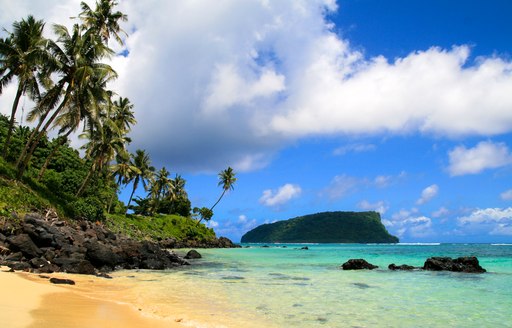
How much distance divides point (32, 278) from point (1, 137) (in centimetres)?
3296

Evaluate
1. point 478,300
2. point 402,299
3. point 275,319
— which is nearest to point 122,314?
point 275,319

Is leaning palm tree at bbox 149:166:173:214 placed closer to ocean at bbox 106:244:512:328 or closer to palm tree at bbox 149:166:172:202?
palm tree at bbox 149:166:172:202

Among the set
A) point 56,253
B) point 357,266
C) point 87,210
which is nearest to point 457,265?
point 357,266

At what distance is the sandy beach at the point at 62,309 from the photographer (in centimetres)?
638

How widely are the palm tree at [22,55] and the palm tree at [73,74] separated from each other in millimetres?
1043

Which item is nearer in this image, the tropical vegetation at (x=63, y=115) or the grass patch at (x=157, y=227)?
the tropical vegetation at (x=63, y=115)

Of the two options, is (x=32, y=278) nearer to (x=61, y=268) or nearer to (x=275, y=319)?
(x=61, y=268)

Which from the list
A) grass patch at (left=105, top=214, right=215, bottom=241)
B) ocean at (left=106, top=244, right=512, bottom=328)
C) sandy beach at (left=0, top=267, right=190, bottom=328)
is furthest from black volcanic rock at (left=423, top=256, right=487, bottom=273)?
grass patch at (left=105, top=214, right=215, bottom=241)

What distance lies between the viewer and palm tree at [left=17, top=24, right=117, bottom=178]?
27297 mm

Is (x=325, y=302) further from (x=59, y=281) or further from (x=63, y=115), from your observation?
(x=63, y=115)

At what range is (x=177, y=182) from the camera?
3250 inches

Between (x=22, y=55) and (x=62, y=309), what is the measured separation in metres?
25.5

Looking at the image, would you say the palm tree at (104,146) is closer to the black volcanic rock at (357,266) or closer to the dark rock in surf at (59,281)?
the black volcanic rock at (357,266)

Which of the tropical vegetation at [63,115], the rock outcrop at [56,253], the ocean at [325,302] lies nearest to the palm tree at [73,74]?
the tropical vegetation at [63,115]
